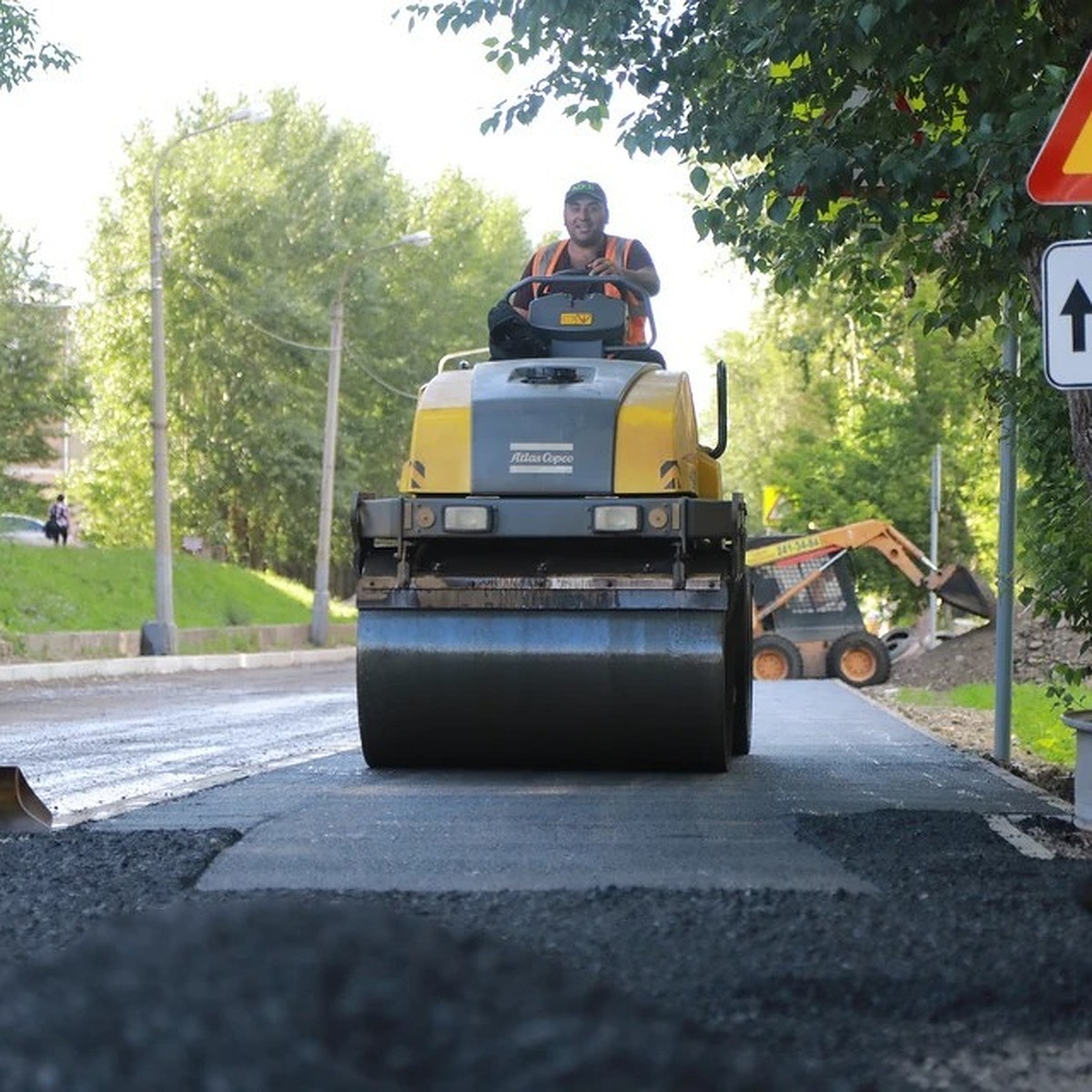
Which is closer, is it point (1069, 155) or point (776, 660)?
point (1069, 155)

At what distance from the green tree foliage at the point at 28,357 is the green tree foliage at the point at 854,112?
2958cm

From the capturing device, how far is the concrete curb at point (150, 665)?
2761 cm

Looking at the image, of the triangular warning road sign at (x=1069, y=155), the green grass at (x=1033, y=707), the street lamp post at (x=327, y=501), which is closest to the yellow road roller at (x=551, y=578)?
the green grass at (x=1033, y=707)

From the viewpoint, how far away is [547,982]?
11.7 ft

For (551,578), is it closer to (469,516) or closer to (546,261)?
(469,516)

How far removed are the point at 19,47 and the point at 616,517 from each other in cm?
1274

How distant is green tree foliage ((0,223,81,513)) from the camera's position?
131 feet

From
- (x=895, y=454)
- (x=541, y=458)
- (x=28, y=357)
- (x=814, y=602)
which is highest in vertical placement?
(x=28, y=357)

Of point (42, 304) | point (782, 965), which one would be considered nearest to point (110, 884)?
point (782, 965)

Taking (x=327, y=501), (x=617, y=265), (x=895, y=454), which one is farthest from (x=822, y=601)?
(x=617, y=265)

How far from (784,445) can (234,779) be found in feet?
122

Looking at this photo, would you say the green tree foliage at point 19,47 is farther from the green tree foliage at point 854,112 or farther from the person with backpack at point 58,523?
the person with backpack at point 58,523

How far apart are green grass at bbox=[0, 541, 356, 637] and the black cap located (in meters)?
20.2

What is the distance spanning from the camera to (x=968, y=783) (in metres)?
11.4
